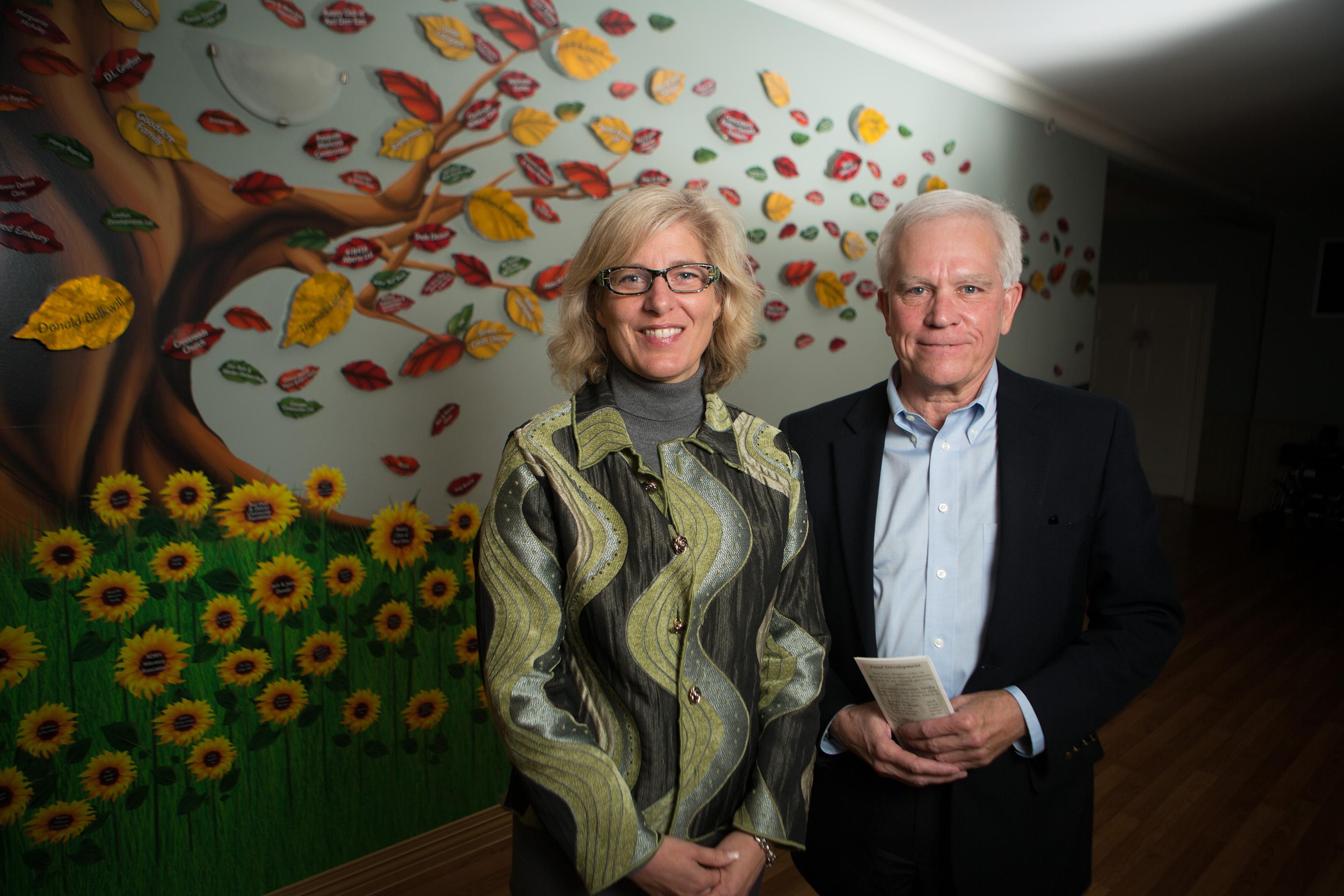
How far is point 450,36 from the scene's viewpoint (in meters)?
2.15

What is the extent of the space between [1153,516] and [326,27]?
2.11 meters

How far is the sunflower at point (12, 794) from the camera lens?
5.59 feet

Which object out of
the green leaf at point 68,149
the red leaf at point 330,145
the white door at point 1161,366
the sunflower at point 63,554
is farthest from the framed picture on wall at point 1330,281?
the sunflower at point 63,554

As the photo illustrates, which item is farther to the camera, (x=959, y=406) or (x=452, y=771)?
(x=452, y=771)

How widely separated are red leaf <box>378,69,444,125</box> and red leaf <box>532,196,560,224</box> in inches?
13.5

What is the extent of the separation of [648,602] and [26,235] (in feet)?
5.12

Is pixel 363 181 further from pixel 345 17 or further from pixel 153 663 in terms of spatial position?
pixel 153 663

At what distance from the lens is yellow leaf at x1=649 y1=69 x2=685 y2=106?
260 centimetres

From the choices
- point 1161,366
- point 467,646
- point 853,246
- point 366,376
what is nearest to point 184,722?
point 467,646

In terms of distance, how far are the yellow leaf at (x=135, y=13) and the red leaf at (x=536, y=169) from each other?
2.94 feet

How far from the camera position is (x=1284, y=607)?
4.98 m

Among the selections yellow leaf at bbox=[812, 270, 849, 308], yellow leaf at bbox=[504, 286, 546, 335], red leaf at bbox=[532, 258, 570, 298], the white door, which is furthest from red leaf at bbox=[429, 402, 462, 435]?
the white door

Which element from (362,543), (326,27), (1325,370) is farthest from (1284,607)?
(326,27)

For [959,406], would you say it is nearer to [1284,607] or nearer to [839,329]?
[839,329]
